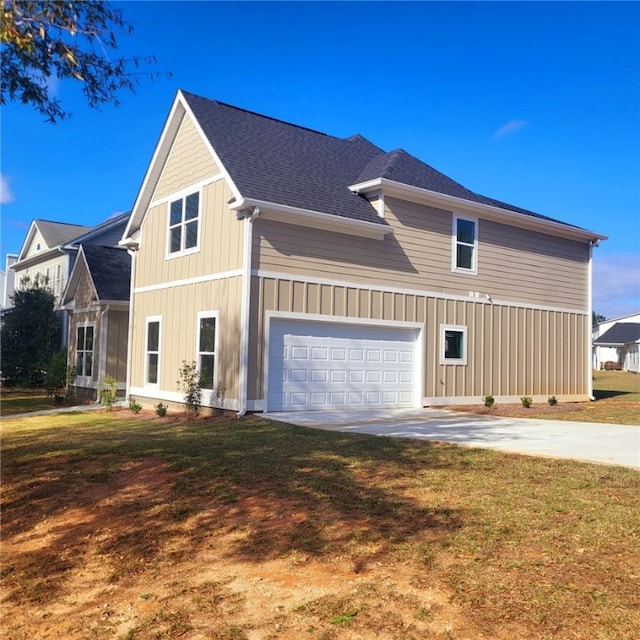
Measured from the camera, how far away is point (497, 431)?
11.5m

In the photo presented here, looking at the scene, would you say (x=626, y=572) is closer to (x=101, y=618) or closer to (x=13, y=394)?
(x=101, y=618)

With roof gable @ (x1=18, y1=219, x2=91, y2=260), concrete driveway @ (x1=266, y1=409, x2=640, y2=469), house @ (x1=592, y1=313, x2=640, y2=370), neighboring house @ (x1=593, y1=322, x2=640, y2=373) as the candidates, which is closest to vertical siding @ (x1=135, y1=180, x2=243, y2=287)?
concrete driveway @ (x1=266, y1=409, x2=640, y2=469)

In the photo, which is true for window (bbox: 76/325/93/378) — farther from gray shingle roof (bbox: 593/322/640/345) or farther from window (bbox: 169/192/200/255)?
gray shingle roof (bbox: 593/322/640/345)

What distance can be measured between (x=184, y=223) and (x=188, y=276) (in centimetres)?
150

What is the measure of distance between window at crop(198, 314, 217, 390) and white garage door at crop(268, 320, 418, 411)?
1582 mm

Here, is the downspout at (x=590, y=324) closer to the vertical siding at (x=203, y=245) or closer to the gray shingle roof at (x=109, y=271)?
the vertical siding at (x=203, y=245)

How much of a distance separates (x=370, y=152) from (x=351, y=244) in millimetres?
5587

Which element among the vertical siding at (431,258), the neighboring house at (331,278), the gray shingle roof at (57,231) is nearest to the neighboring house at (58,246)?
the gray shingle roof at (57,231)

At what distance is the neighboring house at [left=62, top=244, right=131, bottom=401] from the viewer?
787 inches

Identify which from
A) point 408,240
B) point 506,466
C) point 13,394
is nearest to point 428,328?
point 408,240

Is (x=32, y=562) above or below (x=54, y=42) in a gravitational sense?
below

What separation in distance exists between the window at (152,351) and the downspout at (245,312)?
15.1ft

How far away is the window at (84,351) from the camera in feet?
68.5

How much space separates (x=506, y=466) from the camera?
308 inches
